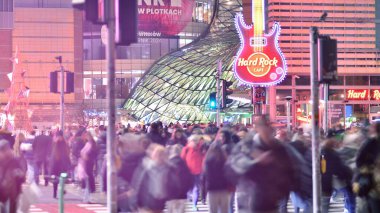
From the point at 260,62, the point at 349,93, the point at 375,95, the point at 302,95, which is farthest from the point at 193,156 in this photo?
the point at 375,95

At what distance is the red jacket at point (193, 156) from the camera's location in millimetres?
18656

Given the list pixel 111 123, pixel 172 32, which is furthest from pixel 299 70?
pixel 111 123

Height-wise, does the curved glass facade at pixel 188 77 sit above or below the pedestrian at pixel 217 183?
above

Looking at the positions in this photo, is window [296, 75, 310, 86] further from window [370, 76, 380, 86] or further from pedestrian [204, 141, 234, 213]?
pedestrian [204, 141, 234, 213]

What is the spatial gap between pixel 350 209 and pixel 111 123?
23.7 feet

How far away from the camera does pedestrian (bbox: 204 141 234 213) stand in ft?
47.5

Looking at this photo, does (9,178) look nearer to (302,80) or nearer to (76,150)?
(76,150)

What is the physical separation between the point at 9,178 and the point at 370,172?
5.71 m

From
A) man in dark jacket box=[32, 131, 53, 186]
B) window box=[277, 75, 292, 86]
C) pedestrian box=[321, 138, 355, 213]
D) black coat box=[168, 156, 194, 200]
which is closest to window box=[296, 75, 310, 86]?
window box=[277, 75, 292, 86]

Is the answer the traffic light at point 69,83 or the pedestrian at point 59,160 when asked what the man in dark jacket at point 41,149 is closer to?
the pedestrian at point 59,160

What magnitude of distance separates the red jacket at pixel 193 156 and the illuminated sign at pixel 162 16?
255ft

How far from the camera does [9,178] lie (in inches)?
531

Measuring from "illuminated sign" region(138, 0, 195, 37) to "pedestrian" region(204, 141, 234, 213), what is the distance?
268 ft

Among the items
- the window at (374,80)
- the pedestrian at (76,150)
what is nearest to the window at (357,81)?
the window at (374,80)
